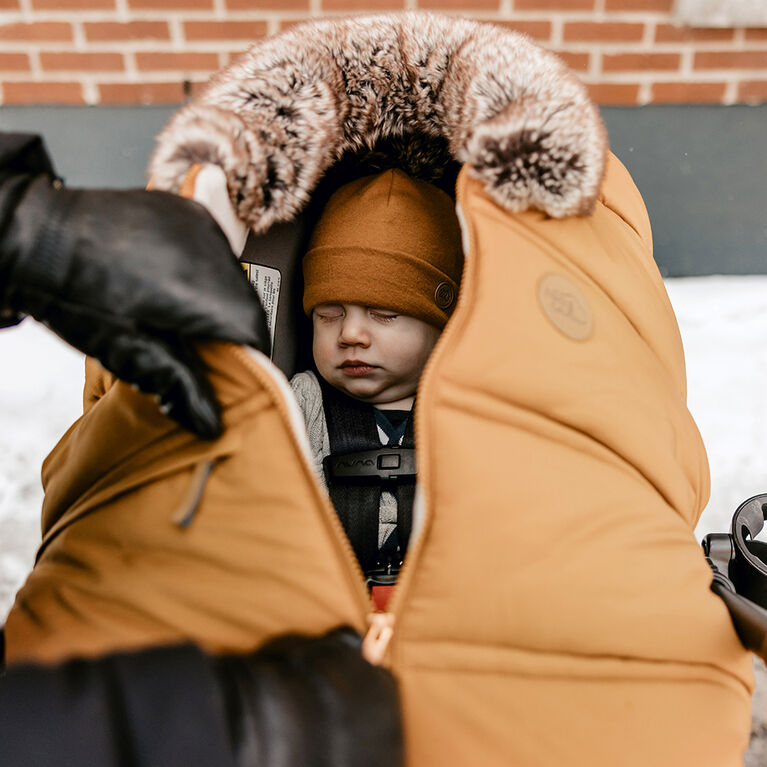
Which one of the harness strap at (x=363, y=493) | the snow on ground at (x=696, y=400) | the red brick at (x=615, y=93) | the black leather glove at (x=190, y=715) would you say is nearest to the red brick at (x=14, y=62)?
the snow on ground at (x=696, y=400)

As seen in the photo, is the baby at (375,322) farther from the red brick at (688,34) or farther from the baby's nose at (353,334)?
the red brick at (688,34)

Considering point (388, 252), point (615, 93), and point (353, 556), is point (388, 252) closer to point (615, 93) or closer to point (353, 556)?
point (353, 556)

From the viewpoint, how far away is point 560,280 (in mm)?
731

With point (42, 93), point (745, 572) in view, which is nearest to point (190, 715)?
point (745, 572)

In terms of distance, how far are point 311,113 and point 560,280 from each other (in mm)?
371

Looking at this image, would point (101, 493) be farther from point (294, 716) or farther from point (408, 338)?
point (408, 338)

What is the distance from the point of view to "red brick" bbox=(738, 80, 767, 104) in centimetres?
155

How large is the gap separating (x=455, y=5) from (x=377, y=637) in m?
1.45

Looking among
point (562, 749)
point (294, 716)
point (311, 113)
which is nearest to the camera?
point (294, 716)

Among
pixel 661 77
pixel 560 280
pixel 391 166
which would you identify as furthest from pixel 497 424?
pixel 661 77

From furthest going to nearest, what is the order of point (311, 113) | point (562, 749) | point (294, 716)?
1. point (311, 113)
2. point (562, 749)
3. point (294, 716)

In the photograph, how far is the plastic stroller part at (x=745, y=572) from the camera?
619 mm

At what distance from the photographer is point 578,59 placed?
1.53m

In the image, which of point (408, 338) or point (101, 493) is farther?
point (408, 338)
